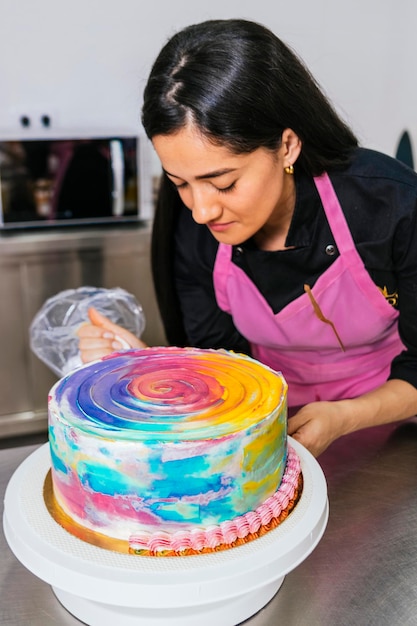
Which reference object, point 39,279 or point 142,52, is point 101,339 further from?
point 142,52

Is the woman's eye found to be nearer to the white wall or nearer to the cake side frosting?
the cake side frosting

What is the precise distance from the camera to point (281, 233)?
1441 millimetres

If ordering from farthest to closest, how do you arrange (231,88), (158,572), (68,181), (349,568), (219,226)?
(68,181) < (219,226) < (231,88) < (349,568) < (158,572)

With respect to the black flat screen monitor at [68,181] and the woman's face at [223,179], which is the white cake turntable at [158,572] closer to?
the woman's face at [223,179]

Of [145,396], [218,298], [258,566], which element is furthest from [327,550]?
[218,298]

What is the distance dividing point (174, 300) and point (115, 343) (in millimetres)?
291

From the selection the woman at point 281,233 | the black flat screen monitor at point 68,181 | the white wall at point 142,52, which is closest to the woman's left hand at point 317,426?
the woman at point 281,233

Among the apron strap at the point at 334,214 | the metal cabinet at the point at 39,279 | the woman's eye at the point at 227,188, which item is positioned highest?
the woman's eye at the point at 227,188

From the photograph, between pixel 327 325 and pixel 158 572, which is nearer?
pixel 158 572

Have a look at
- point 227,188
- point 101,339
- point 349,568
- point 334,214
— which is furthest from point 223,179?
point 349,568

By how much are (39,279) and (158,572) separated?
7.28 ft

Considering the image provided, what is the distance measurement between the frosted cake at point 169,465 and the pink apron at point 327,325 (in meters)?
0.54

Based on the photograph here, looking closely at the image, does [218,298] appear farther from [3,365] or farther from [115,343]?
[3,365]

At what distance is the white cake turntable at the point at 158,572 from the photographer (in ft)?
2.40
